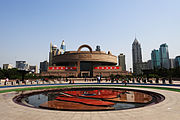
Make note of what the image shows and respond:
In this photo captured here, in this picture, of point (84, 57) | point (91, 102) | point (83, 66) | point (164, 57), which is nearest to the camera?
point (91, 102)

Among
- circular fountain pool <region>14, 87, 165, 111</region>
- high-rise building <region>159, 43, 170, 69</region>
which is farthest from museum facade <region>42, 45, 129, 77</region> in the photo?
high-rise building <region>159, 43, 170, 69</region>

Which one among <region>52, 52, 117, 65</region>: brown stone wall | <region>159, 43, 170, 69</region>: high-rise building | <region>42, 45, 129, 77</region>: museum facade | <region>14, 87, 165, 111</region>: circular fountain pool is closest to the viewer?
<region>14, 87, 165, 111</region>: circular fountain pool

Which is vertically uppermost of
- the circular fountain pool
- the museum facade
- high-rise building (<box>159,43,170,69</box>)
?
high-rise building (<box>159,43,170,69</box>)

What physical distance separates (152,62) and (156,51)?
1719cm

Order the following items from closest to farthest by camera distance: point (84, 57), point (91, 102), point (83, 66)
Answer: point (91, 102) < point (84, 57) < point (83, 66)

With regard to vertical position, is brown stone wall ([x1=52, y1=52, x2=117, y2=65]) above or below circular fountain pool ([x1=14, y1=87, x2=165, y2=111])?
above

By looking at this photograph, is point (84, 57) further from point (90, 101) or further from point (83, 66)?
point (90, 101)

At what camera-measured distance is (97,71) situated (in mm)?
70812

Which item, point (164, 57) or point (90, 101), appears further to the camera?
point (164, 57)

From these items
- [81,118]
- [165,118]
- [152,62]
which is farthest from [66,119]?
[152,62]

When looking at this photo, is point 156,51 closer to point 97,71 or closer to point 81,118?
point 97,71

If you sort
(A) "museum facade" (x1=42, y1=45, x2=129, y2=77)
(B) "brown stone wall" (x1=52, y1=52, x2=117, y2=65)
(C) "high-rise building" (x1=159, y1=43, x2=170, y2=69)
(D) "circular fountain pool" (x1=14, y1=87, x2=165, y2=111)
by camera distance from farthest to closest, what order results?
(C) "high-rise building" (x1=159, y1=43, x2=170, y2=69)
(B) "brown stone wall" (x1=52, y1=52, x2=117, y2=65)
(A) "museum facade" (x1=42, y1=45, x2=129, y2=77)
(D) "circular fountain pool" (x1=14, y1=87, x2=165, y2=111)

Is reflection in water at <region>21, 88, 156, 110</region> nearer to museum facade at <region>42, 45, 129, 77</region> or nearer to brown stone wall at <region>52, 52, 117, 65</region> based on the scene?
museum facade at <region>42, 45, 129, 77</region>

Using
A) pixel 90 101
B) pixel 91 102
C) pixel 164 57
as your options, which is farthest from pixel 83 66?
pixel 164 57
